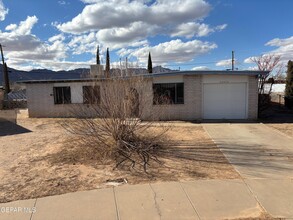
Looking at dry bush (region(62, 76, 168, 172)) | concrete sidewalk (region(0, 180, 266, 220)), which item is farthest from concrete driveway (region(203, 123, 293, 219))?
dry bush (region(62, 76, 168, 172))

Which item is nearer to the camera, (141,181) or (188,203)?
(188,203)

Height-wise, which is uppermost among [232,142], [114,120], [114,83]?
[114,83]

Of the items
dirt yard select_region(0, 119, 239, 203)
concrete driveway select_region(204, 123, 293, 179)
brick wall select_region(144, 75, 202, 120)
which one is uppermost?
brick wall select_region(144, 75, 202, 120)

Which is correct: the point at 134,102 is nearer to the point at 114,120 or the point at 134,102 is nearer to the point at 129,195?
the point at 114,120

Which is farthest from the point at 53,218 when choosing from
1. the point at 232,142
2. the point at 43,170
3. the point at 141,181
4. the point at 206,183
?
the point at 232,142

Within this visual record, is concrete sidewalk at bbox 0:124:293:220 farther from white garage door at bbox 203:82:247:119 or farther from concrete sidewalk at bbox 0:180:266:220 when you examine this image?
white garage door at bbox 203:82:247:119

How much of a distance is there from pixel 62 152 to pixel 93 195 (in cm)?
343

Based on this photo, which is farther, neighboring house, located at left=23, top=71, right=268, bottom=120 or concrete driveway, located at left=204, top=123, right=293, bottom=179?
neighboring house, located at left=23, top=71, right=268, bottom=120

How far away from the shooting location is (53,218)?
3934mm

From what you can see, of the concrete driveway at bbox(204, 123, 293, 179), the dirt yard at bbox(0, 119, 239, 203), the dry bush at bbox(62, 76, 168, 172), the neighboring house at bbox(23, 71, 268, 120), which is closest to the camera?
the dirt yard at bbox(0, 119, 239, 203)

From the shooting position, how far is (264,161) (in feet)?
22.2

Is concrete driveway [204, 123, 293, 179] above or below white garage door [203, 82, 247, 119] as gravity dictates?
below

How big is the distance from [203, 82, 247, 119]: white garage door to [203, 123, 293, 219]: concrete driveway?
3.80 m

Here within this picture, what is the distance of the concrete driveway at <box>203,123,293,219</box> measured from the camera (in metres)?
4.50
